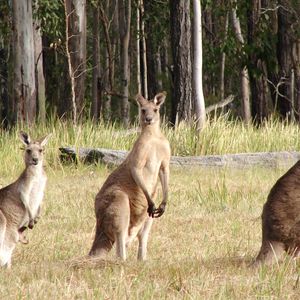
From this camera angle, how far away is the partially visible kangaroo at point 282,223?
5418 mm

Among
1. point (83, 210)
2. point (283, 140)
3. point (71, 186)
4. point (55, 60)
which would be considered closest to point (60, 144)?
point (71, 186)

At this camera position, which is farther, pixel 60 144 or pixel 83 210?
pixel 60 144

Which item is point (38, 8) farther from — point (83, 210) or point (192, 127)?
point (83, 210)

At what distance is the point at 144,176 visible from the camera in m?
6.62

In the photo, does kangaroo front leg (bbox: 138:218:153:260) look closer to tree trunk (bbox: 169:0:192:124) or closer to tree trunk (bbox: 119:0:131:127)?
tree trunk (bbox: 169:0:192:124)

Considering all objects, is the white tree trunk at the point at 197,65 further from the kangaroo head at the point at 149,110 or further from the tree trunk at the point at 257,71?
the kangaroo head at the point at 149,110

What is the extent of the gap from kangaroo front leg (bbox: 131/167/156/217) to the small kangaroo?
0.68 meters

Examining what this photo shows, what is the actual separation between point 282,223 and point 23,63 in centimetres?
1059

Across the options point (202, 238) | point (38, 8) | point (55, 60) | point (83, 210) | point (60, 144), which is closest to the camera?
point (202, 238)

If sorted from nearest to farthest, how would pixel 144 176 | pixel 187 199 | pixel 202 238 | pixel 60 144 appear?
1. pixel 144 176
2. pixel 202 238
3. pixel 187 199
4. pixel 60 144

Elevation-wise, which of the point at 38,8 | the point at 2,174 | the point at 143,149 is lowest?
Answer: the point at 2,174

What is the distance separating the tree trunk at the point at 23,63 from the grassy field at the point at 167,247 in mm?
2348

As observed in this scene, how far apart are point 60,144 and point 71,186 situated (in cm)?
245

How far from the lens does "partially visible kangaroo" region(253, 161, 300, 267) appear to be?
5418 millimetres
